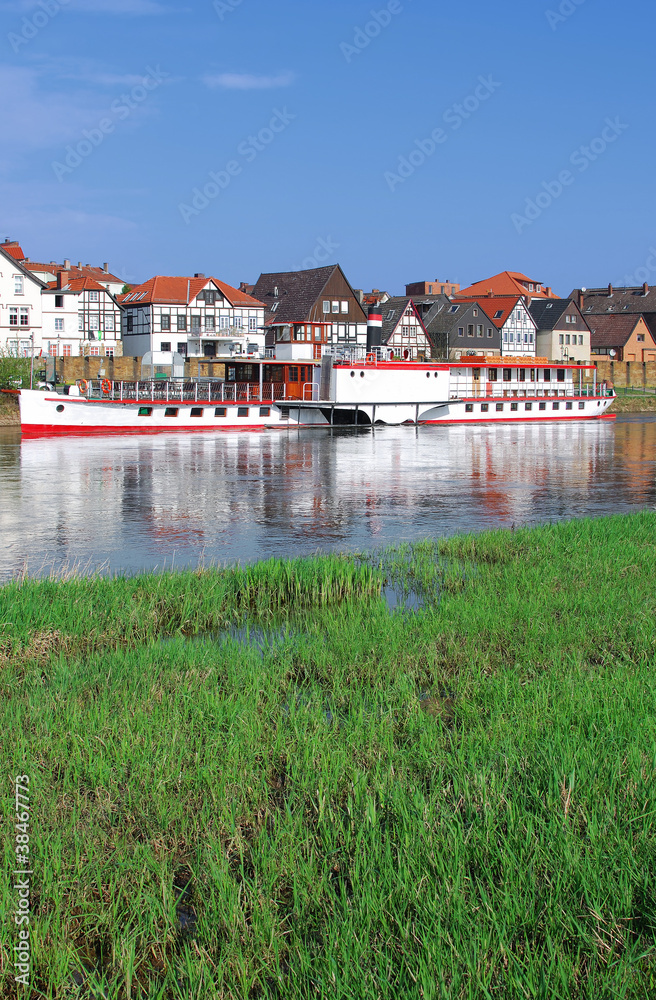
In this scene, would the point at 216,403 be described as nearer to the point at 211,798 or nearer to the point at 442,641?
the point at 442,641

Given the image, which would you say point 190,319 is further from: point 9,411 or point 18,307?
point 9,411

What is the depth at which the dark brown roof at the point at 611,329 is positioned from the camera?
104062 millimetres

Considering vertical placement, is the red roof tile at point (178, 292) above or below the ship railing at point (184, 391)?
above

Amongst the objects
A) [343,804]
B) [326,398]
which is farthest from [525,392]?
[343,804]

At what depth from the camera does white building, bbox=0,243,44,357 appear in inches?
2869

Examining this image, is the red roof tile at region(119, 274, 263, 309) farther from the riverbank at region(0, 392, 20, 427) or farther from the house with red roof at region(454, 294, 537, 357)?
the house with red roof at region(454, 294, 537, 357)

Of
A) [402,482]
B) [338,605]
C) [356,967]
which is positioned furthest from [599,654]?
[402,482]

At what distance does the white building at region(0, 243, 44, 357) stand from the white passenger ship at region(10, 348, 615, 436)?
772 inches

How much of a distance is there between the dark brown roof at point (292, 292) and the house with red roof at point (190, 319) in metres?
3.03

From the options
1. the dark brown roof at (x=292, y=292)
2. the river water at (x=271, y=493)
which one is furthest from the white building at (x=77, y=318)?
the river water at (x=271, y=493)

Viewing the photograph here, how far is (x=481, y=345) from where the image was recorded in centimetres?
8762

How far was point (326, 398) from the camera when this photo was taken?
182 ft

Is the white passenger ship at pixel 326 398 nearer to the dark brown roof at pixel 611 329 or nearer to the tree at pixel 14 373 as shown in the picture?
the tree at pixel 14 373

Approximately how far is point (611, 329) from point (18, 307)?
66124 mm
